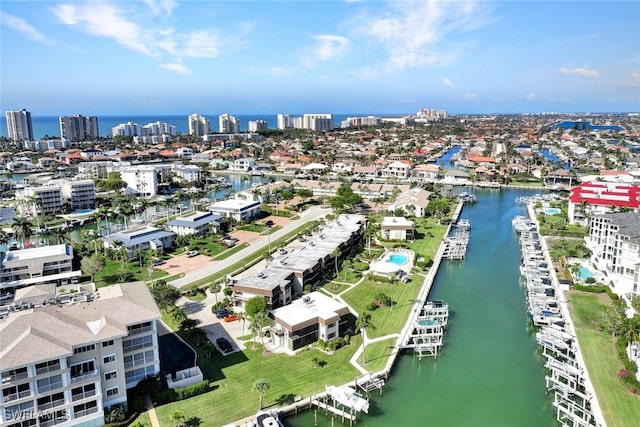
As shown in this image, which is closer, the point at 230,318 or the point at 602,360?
the point at 602,360

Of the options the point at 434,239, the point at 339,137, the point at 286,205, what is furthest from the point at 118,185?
the point at 339,137

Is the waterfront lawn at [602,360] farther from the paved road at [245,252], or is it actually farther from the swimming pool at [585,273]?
the paved road at [245,252]

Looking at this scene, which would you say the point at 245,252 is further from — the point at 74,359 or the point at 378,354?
the point at 74,359

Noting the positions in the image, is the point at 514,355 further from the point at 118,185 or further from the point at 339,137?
the point at 339,137

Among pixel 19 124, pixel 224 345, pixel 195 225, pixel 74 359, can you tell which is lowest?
pixel 224 345

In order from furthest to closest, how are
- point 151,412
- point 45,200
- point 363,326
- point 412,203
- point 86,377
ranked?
point 45,200 → point 412,203 → point 363,326 → point 151,412 → point 86,377

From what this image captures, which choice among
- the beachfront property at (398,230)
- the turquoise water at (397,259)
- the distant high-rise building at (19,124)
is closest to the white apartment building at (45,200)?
the beachfront property at (398,230)

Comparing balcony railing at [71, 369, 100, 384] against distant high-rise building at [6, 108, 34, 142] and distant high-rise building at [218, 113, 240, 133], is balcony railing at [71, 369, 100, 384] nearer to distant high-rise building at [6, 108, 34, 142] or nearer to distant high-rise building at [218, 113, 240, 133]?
distant high-rise building at [6, 108, 34, 142]

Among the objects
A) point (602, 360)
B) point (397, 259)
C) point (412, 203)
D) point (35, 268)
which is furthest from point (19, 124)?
point (602, 360)
